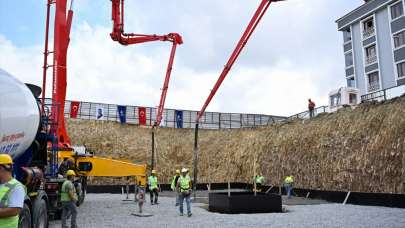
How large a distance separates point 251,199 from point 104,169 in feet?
20.4

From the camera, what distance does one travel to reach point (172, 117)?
44.7m

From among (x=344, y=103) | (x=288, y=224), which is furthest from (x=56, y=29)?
(x=344, y=103)

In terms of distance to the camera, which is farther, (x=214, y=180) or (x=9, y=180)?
(x=214, y=180)

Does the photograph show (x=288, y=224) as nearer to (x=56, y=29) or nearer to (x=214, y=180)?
(x=56, y=29)

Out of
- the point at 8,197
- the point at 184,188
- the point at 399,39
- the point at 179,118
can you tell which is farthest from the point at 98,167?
the point at 399,39

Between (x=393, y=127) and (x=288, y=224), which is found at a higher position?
(x=393, y=127)

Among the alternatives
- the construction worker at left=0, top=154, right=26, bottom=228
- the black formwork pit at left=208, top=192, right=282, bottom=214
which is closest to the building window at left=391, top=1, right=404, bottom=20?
the black formwork pit at left=208, top=192, right=282, bottom=214

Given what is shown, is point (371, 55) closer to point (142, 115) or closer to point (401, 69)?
point (401, 69)

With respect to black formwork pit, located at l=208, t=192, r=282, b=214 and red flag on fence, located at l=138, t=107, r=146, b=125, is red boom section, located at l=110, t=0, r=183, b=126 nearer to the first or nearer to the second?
red flag on fence, located at l=138, t=107, r=146, b=125

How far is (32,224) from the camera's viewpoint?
8227 millimetres

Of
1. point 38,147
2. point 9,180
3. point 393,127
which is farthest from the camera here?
point 393,127

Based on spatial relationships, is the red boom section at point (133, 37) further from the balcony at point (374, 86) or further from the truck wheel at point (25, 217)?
the balcony at point (374, 86)

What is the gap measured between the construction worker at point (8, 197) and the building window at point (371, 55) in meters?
44.2

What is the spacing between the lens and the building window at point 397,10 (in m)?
39.4
